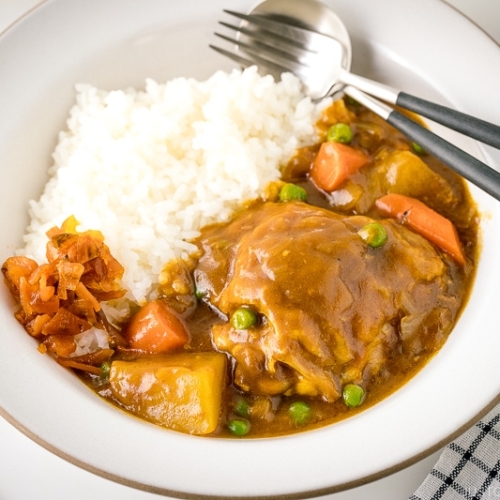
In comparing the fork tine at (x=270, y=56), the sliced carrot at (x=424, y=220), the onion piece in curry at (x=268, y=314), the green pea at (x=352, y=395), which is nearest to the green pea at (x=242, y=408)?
the onion piece in curry at (x=268, y=314)

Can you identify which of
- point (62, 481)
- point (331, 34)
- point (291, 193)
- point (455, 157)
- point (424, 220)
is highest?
point (331, 34)

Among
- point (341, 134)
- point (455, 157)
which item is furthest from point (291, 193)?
point (455, 157)

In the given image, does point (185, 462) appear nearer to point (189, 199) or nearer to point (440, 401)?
point (440, 401)

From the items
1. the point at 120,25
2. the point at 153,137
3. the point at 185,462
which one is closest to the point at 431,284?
the point at 185,462

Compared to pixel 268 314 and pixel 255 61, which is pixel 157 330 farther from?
pixel 255 61

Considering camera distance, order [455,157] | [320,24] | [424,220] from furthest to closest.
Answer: [320,24]
[424,220]
[455,157]

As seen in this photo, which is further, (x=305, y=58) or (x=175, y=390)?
(x=305, y=58)

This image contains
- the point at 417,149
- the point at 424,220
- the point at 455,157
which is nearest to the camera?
the point at 455,157

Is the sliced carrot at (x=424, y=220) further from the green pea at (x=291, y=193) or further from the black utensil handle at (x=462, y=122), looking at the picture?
the black utensil handle at (x=462, y=122)
